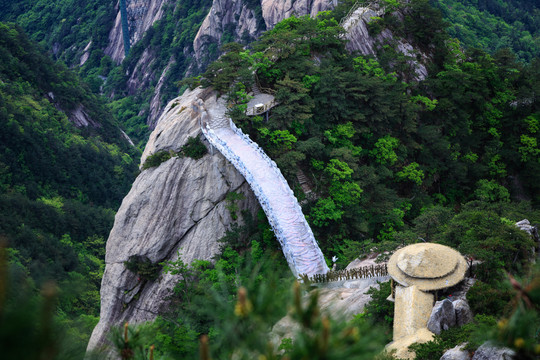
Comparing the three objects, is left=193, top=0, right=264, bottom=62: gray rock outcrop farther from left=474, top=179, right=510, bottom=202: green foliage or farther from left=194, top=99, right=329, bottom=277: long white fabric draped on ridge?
left=194, top=99, right=329, bottom=277: long white fabric draped on ridge

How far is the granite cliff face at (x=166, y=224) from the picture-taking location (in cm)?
2258

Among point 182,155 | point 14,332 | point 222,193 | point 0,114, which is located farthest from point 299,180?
point 0,114

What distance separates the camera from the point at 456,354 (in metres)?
9.75

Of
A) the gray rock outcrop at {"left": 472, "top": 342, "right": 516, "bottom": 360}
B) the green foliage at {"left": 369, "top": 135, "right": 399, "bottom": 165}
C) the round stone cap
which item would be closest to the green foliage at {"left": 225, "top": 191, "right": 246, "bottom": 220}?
the green foliage at {"left": 369, "top": 135, "right": 399, "bottom": 165}

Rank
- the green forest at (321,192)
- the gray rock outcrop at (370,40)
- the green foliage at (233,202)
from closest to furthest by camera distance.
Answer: the green forest at (321,192) → the green foliage at (233,202) → the gray rock outcrop at (370,40)

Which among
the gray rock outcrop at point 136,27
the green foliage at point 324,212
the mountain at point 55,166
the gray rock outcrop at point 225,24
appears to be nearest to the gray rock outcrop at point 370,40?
the green foliage at point 324,212

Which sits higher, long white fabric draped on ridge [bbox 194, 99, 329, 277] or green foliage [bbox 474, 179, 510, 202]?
long white fabric draped on ridge [bbox 194, 99, 329, 277]

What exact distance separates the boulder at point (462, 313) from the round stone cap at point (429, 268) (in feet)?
2.34

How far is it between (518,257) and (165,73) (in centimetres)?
8045

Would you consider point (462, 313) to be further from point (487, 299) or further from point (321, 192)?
point (321, 192)

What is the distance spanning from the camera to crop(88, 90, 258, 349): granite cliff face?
22.6 m

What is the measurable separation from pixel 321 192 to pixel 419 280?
10872mm

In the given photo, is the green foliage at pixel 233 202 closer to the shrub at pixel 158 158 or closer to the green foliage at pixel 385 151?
the shrub at pixel 158 158

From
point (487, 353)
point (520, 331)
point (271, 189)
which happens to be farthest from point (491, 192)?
point (520, 331)
